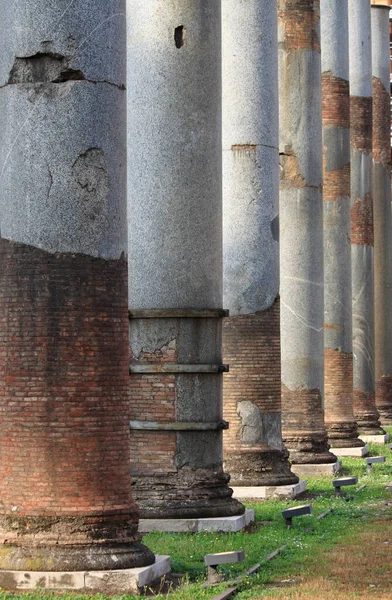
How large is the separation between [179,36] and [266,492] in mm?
6843

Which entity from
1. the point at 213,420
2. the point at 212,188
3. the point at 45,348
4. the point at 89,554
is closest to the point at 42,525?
the point at 89,554

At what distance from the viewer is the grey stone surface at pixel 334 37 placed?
28.5 m

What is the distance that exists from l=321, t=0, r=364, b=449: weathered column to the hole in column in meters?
13.5

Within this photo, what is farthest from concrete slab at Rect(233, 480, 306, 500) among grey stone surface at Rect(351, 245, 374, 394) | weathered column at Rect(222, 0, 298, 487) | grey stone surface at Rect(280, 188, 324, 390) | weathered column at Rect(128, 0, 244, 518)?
grey stone surface at Rect(351, 245, 374, 394)

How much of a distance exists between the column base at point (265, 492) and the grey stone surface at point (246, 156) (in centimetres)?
250

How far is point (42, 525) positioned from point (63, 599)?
82cm

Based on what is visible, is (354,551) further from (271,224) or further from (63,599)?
(271,224)

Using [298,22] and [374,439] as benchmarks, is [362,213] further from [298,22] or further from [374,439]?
[298,22]

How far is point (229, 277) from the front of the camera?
1933cm

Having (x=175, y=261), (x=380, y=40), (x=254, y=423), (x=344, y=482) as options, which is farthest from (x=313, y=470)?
(x=380, y=40)

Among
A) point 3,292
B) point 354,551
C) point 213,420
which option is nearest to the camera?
point 3,292

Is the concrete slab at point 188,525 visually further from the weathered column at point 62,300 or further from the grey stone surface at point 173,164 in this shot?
the weathered column at point 62,300

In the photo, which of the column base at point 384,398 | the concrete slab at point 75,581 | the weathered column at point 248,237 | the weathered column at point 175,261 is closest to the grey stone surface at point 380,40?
the column base at point 384,398

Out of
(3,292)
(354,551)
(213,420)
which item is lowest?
(354,551)
